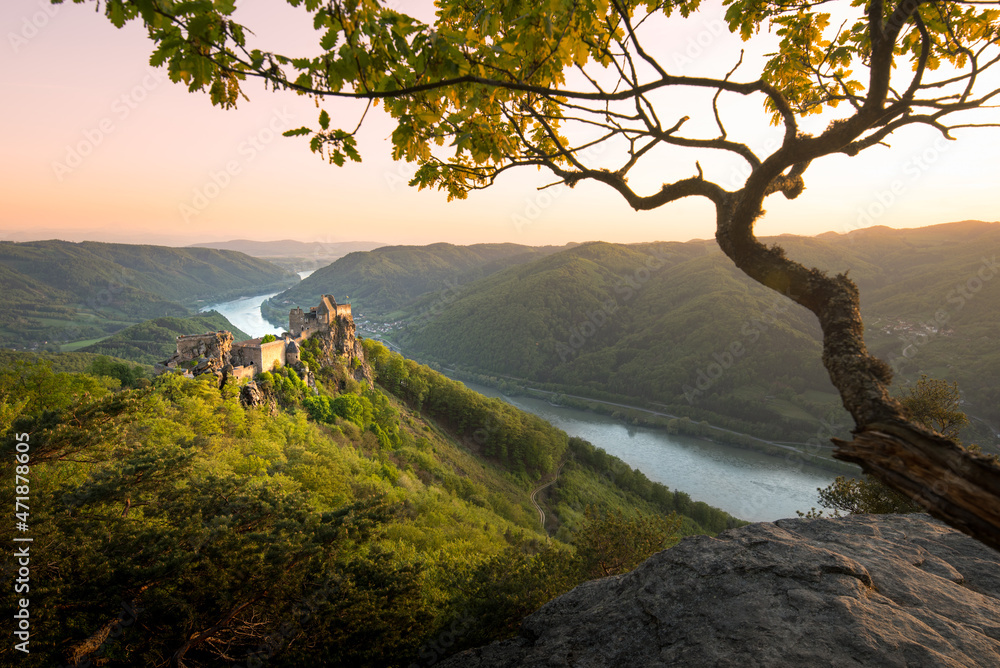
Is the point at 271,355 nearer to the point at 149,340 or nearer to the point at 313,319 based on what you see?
the point at 313,319

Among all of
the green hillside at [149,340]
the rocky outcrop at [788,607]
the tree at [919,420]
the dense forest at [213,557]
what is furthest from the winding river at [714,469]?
the green hillside at [149,340]

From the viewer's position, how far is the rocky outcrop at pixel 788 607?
473 cm

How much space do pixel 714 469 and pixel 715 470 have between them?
0.38 metres

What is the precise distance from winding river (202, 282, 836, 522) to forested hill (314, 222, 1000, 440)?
44.2ft

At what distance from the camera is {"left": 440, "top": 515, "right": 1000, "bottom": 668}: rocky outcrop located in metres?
4.73

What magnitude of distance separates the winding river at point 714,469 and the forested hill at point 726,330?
44.2ft

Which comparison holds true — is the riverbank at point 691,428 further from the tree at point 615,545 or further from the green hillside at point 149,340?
the green hillside at point 149,340

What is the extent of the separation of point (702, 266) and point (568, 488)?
139 metres

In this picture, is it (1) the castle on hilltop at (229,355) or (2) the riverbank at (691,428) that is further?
(2) the riverbank at (691,428)

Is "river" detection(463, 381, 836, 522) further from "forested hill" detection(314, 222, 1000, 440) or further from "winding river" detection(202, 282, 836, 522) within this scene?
"forested hill" detection(314, 222, 1000, 440)

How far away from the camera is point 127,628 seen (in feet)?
23.5

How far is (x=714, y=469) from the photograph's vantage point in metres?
67.9

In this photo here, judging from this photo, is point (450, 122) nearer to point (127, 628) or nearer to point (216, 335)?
point (127, 628)

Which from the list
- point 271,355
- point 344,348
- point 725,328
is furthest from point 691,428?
point 271,355
